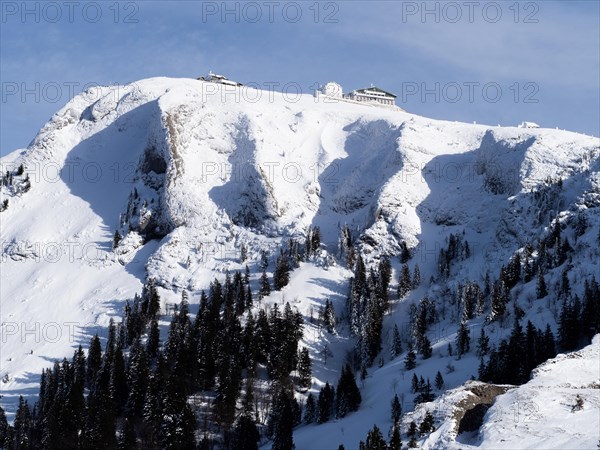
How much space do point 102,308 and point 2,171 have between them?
58734 mm

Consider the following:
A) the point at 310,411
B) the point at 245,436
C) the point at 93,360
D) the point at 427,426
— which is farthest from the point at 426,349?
the point at 93,360

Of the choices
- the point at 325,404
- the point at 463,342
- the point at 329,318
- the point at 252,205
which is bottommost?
the point at 325,404

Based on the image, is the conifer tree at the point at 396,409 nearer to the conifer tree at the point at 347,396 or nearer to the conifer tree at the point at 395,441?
the conifer tree at the point at 347,396

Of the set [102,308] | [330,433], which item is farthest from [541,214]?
[102,308]

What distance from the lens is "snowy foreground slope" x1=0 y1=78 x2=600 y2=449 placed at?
145m

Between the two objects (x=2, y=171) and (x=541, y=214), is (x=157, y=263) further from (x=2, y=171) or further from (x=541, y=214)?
(x=541, y=214)

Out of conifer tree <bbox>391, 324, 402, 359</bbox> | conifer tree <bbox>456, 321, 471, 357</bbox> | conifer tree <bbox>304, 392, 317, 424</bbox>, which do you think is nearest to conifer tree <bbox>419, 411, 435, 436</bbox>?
conifer tree <bbox>304, 392, 317, 424</bbox>

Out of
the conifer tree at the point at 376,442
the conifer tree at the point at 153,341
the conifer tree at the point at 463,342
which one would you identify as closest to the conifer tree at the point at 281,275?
the conifer tree at the point at 153,341

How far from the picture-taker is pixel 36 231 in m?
170

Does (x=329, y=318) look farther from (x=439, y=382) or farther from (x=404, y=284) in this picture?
(x=439, y=382)

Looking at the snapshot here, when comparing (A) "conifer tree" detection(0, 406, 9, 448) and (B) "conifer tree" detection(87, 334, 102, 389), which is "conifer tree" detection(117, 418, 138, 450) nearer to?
(A) "conifer tree" detection(0, 406, 9, 448)

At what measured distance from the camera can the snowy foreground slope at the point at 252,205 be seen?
145125mm

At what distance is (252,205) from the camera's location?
16925 centimetres

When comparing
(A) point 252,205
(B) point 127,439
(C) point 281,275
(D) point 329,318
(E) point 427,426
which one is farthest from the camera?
(A) point 252,205
